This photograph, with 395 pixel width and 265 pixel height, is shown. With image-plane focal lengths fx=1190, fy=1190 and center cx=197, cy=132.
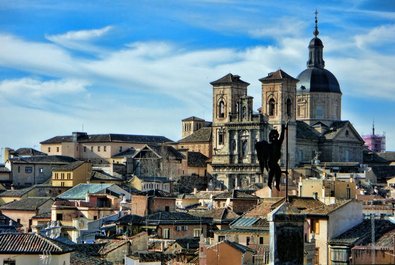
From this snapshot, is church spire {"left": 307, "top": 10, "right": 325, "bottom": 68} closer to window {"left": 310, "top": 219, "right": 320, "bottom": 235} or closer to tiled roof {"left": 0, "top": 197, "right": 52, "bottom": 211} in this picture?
tiled roof {"left": 0, "top": 197, "right": 52, "bottom": 211}

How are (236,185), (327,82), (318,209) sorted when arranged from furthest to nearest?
(327,82) → (236,185) → (318,209)

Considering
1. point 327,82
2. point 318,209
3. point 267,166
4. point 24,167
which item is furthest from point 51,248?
point 327,82

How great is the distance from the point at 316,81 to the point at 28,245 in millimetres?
98489

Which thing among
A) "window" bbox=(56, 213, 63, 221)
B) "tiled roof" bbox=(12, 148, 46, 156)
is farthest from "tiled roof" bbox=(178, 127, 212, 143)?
"window" bbox=(56, 213, 63, 221)

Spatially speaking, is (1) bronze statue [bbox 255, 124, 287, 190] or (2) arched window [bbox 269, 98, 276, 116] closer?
(1) bronze statue [bbox 255, 124, 287, 190]

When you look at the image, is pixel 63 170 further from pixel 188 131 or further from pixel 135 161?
pixel 188 131

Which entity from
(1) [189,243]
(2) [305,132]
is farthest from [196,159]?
(1) [189,243]

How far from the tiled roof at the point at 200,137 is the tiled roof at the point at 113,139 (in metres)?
6.71

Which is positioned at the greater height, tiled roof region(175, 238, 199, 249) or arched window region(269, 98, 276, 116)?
arched window region(269, 98, 276, 116)

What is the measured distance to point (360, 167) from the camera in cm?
10312

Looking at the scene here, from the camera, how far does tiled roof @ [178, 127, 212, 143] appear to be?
119250 millimetres

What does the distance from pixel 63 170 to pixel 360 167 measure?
2576 centimetres

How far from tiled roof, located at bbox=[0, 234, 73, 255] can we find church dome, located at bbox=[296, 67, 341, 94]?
319 feet

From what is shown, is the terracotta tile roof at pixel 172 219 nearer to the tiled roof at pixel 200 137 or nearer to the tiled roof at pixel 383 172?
the tiled roof at pixel 383 172
